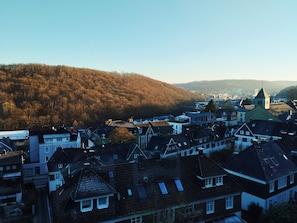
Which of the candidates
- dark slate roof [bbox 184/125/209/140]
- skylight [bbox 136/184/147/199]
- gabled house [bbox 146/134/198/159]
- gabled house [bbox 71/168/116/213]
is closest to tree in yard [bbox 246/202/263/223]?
skylight [bbox 136/184/147/199]

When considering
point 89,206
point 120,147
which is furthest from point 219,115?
point 89,206

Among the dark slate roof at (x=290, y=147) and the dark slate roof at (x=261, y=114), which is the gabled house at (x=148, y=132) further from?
the dark slate roof at (x=290, y=147)

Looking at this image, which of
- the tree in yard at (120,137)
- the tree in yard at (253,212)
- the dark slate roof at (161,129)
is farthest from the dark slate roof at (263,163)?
the dark slate roof at (161,129)

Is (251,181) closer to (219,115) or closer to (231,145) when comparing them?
(231,145)

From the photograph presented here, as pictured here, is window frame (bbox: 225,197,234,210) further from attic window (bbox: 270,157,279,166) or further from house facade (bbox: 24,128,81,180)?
house facade (bbox: 24,128,81,180)

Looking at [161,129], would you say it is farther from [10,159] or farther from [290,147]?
[10,159]

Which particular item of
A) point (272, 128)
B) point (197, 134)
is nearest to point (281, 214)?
point (197, 134)
